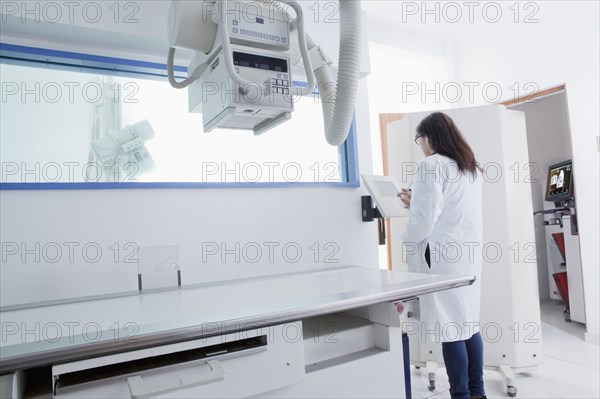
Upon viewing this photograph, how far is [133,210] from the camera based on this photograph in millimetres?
1559

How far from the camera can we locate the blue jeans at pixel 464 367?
1800 mm

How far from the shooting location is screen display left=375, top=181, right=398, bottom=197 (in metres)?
1.86

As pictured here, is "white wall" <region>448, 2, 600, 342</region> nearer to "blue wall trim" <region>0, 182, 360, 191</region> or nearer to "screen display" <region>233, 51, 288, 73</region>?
"blue wall trim" <region>0, 182, 360, 191</region>

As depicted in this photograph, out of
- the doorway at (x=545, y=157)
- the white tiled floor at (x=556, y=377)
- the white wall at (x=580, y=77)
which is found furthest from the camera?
the doorway at (x=545, y=157)

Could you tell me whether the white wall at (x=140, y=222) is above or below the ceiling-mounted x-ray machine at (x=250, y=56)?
below

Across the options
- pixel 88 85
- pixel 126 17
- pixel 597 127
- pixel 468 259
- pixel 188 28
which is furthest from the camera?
pixel 597 127

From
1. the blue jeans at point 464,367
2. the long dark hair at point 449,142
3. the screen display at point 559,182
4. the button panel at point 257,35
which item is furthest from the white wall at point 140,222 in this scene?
the screen display at point 559,182

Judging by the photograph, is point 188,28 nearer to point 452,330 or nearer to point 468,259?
point 468,259

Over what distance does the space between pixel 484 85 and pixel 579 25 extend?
802 millimetres

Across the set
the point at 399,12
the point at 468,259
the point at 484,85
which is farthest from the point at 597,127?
the point at 468,259

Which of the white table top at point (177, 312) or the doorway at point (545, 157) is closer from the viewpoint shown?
the white table top at point (177, 312)

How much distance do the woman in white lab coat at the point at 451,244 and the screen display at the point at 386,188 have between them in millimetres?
90

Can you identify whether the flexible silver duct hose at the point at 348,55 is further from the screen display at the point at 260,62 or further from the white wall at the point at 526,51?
the white wall at the point at 526,51

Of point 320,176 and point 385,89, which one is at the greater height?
point 385,89
